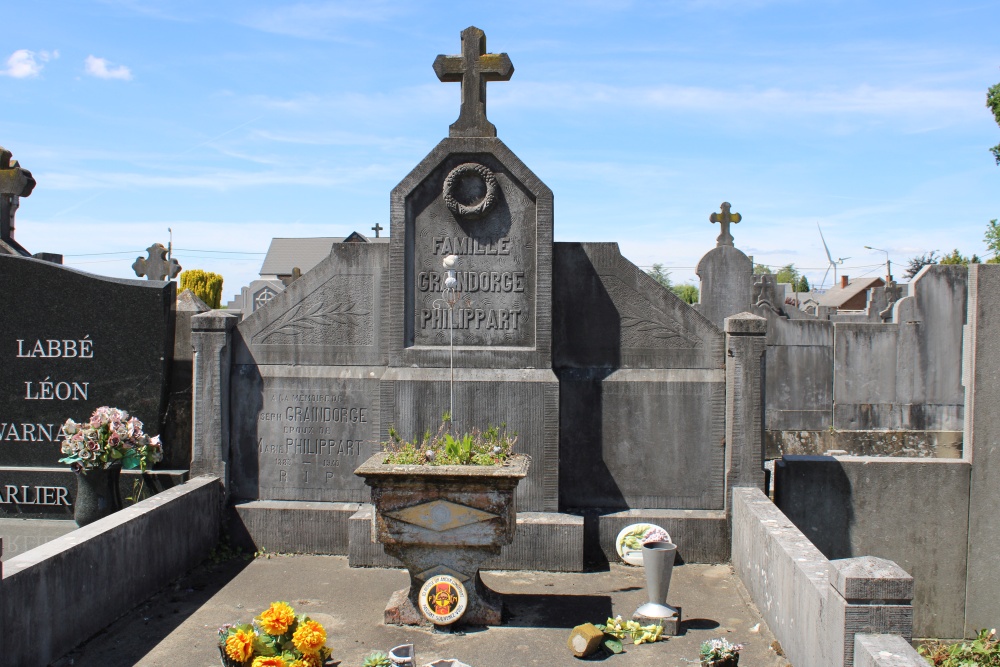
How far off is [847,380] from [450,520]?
463 inches

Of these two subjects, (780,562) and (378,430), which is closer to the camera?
(780,562)

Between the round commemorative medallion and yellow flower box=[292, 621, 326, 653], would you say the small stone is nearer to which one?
the round commemorative medallion

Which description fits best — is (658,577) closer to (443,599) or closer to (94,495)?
(443,599)

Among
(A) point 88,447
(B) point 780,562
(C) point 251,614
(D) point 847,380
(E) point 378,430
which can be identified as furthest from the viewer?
(D) point 847,380

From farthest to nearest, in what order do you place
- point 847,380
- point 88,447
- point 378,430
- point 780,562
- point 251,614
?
point 847,380, point 378,430, point 88,447, point 251,614, point 780,562

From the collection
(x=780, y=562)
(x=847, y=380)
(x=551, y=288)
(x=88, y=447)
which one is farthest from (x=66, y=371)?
(x=847, y=380)

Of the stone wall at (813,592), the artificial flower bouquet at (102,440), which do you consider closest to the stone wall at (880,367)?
the stone wall at (813,592)

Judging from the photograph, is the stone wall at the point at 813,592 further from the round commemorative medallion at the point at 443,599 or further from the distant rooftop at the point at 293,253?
the distant rooftop at the point at 293,253

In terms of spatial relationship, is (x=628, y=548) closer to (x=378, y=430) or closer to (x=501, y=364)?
(x=501, y=364)

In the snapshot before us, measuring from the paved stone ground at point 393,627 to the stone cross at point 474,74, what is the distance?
Answer: 3924mm

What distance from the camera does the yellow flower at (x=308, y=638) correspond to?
16.3 ft

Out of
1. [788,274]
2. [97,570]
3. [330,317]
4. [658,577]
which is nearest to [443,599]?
[658,577]

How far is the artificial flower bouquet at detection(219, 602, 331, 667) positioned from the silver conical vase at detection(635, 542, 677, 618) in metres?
2.23

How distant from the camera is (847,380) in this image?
15.5 meters
